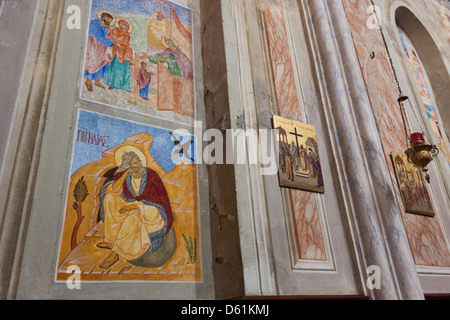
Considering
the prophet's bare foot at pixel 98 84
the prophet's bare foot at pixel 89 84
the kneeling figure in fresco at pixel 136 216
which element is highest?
the prophet's bare foot at pixel 98 84

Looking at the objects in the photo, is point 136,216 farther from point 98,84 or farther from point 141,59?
point 141,59

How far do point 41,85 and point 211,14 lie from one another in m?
2.11

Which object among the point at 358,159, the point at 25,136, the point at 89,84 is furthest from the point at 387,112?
the point at 25,136

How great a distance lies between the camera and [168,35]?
4.13 meters

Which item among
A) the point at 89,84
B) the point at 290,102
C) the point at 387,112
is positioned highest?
the point at 387,112

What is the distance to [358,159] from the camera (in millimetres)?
4184

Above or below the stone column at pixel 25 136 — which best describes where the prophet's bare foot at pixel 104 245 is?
below

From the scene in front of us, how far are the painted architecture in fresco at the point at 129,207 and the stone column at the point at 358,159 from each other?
170cm

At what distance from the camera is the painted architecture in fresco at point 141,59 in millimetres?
3471

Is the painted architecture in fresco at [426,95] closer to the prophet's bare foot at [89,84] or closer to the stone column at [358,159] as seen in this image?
the stone column at [358,159]

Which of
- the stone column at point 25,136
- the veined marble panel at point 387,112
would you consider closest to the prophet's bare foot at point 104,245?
the stone column at point 25,136

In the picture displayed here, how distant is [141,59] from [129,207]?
5.10 ft

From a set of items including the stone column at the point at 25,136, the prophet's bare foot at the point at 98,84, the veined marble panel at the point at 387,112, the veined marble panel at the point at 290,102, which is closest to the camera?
the stone column at the point at 25,136

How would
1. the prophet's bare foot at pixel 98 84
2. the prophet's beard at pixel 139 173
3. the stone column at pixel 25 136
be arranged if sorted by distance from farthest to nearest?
the prophet's bare foot at pixel 98 84 → the prophet's beard at pixel 139 173 → the stone column at pixel 25 136
